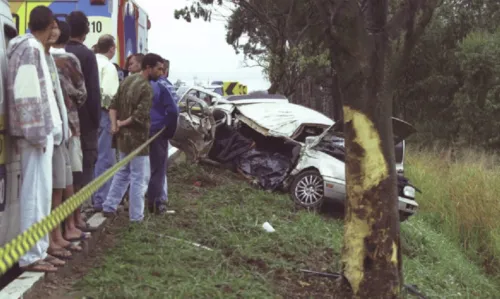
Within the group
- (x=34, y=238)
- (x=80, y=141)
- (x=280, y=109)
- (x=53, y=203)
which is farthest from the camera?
(x=280, y=109)

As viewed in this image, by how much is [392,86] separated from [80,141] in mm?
2867

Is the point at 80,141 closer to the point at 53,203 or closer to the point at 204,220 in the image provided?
the point at 53,203

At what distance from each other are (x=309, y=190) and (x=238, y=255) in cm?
437

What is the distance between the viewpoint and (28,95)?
176 inches

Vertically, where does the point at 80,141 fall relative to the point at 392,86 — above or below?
below

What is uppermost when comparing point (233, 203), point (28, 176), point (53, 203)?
point (28, 176)

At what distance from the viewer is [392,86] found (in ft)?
18.9

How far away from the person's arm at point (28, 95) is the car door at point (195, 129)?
7.07 meters

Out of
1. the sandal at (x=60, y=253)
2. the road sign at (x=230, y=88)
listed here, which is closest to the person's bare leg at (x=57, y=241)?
the sandal at (x=60, y=253)

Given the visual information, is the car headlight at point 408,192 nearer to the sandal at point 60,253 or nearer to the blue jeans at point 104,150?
the blue jeans at point 104,150

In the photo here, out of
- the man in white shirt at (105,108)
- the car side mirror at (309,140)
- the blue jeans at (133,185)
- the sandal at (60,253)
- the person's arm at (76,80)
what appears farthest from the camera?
the car side mirror at (309,140)

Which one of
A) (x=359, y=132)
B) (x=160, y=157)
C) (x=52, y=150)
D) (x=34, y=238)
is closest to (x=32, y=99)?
(x=52, y=150)

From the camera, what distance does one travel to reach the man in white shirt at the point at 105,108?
23.7 feet

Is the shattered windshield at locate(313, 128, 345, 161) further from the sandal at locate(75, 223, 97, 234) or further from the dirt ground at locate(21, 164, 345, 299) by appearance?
the sandal at locate(75, 223, 97, 234)
